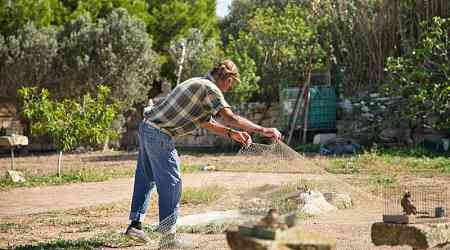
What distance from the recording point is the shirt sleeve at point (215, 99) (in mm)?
5844

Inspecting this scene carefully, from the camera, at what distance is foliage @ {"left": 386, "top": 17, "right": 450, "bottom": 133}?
51.1ft

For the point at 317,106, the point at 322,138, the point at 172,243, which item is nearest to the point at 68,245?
the point at 172,243

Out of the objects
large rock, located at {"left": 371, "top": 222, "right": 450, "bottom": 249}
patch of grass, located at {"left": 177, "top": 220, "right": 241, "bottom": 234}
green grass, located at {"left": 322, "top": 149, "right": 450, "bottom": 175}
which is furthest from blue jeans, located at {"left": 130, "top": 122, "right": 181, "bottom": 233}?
green grass, located at {"left": 322, "top": 149, "right": 450, "bottom": 175}

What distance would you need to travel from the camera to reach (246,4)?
31.9 metres

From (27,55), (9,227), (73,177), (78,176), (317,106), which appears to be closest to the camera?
(9,227)

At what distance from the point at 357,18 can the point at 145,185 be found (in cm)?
1443

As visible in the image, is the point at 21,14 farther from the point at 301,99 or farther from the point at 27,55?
the point at 301,99

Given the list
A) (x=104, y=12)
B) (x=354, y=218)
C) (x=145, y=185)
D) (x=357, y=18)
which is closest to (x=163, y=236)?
(x=145, y=185)

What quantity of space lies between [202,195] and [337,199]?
180 cm

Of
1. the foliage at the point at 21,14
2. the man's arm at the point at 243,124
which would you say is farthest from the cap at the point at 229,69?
the foliage at the point at 21,14

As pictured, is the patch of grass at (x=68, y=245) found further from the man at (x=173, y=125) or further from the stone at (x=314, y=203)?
the stone at (x=314, y=203)

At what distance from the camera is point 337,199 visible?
8.41 meters

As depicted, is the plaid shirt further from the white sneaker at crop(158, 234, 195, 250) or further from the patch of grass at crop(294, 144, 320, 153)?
the patch of grass at crop(294, 144, 320, 153)

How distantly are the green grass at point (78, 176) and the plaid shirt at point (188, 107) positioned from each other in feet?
22.5
